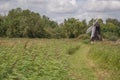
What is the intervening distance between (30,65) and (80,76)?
2068 millimetres

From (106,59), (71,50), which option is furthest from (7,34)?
(106,59)

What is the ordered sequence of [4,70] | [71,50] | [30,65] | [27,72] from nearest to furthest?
1. [4,70]
2. [27,72]
3. [30,65]
4. [71,50]

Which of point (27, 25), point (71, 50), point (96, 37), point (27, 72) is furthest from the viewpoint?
point (27, 25)

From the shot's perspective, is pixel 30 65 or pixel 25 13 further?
pixel 25 13

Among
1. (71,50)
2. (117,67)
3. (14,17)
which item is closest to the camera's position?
(117,67)

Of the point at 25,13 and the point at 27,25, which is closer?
the point at 27,25

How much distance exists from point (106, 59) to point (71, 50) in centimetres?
827

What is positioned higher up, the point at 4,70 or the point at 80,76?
the point at 4,70

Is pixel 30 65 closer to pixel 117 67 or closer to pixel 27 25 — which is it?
pixel 117 67

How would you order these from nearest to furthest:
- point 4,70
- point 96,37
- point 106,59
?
point 4,70 < point 106,59 < point 96,37

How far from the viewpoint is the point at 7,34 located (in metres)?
55.9

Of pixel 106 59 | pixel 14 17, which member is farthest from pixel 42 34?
pixel 106 59

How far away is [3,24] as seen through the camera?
5812cm

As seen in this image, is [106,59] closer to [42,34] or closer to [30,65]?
[30,65]
